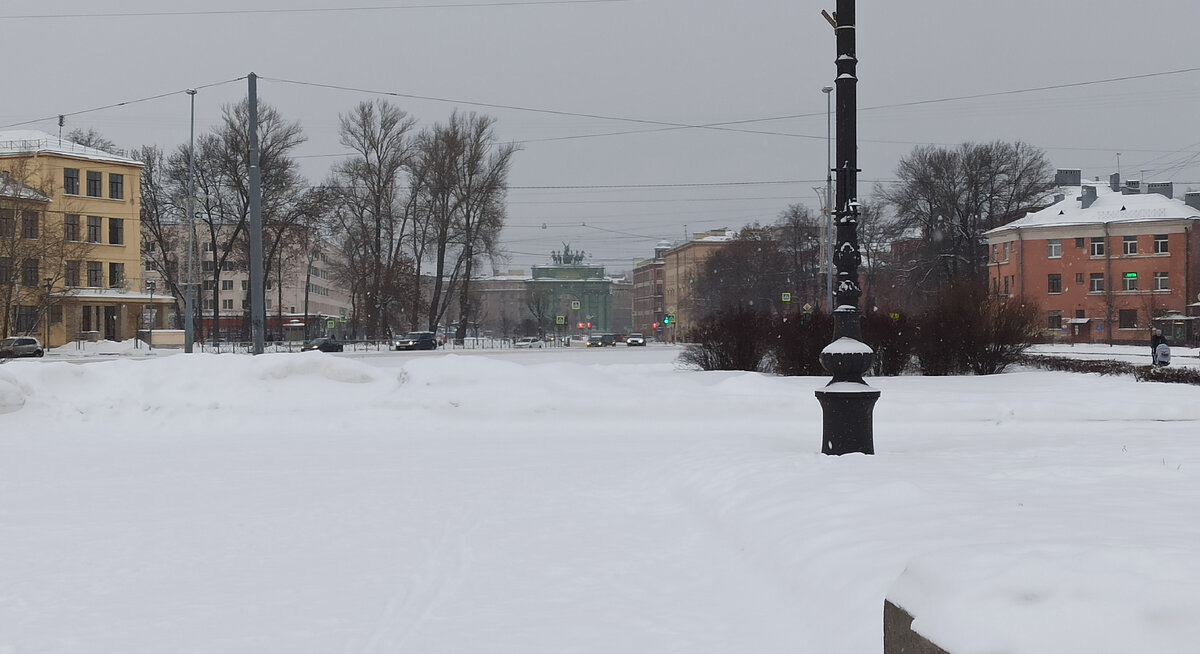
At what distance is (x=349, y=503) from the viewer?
9594 mm

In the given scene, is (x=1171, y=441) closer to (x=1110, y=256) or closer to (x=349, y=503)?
(x=349, y=503)

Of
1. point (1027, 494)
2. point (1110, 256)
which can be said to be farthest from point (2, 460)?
point (1110, 256)

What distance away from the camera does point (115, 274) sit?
71.2m

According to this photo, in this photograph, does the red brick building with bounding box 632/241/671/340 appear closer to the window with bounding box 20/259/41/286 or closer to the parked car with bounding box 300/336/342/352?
the parked car with bounding box 300/336/342/352

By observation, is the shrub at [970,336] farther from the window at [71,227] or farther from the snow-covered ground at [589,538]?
the window at [71,227]

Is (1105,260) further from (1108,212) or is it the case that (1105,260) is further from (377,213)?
(377,213)

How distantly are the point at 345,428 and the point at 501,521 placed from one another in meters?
8.91

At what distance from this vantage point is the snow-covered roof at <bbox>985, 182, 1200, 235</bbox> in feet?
259

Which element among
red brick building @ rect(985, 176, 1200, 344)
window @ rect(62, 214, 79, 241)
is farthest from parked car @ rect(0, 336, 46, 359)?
red brick building @ rect(985, 176, 1200, 344)

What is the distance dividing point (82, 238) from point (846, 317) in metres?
64.8

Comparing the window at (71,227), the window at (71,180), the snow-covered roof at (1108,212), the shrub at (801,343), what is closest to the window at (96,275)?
the window at (71,227)

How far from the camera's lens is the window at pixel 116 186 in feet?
228

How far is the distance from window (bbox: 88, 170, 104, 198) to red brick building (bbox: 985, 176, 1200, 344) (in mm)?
67348

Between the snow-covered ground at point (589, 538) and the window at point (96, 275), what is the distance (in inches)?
2327
